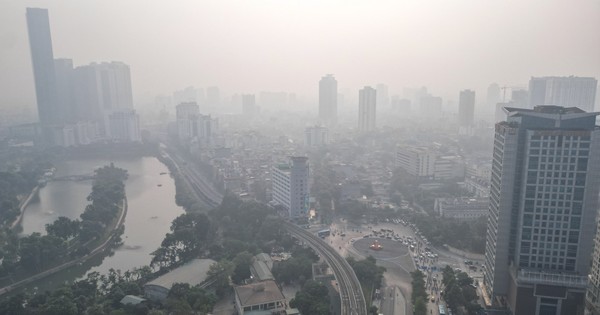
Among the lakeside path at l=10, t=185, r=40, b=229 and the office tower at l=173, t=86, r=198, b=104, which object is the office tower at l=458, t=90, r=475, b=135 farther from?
the office tower at l=173, t=86, r=198, b=104

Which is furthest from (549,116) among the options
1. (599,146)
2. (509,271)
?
(509,271)

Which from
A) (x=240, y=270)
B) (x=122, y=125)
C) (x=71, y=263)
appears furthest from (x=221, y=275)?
(x=122, y=125)

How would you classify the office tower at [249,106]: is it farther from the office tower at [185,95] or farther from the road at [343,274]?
the road at [343,274]

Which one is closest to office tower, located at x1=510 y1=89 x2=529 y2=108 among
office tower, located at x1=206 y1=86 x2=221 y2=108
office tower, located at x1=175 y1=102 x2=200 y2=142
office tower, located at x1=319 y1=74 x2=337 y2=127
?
office tower, located at x1=319 y1=74 x2=337 y2=127

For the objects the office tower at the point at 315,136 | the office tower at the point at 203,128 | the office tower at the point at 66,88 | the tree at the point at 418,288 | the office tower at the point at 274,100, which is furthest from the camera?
the office tower at the point at 274,100

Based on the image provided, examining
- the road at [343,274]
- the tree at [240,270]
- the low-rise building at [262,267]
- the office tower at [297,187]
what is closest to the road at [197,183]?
the office tower at [297,187]

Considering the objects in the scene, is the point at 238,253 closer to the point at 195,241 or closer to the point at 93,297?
the point at 195,241

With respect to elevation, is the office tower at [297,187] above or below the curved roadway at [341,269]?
above
